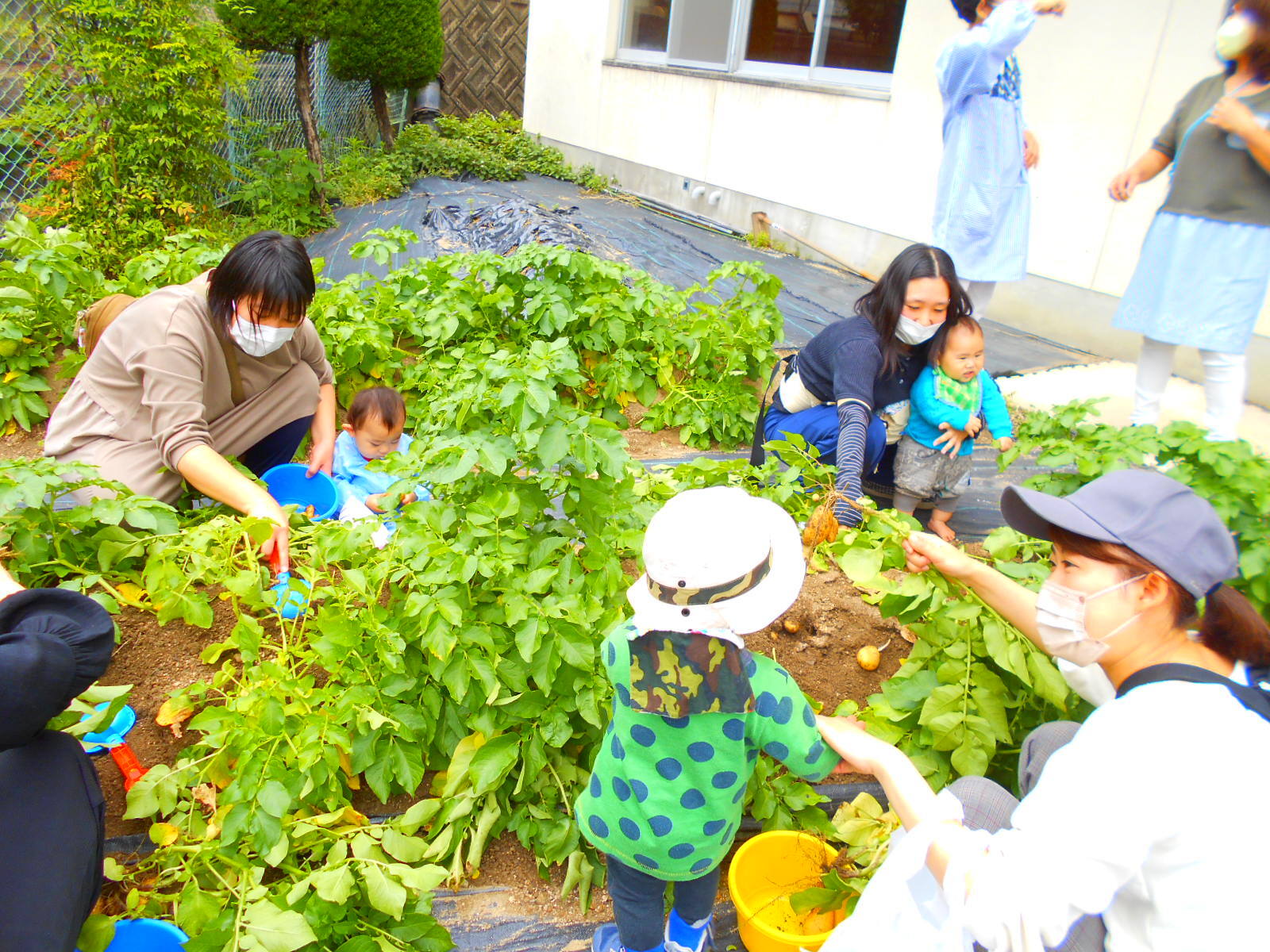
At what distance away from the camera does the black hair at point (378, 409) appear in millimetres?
3109

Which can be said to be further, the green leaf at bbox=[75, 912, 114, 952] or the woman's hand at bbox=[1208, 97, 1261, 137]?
the woman's hand at bbox=[1208, 97, 1261, 137]

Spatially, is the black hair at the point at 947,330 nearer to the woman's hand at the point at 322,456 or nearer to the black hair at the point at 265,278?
the black hair at the point at 265,278

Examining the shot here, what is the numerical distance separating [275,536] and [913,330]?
6.81ft

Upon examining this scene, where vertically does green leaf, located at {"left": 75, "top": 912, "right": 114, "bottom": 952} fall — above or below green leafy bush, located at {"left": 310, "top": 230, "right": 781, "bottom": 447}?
below

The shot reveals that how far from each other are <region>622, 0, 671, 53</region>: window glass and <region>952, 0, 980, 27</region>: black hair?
19.4 ft

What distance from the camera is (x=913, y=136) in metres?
5.87

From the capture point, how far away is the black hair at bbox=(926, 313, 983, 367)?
298 cm

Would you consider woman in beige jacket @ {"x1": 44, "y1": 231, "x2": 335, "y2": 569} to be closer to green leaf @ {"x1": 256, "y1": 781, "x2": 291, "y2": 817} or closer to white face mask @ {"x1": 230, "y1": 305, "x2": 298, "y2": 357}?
white face mask @ {"x1": 230, "y1": 305, "x2": 298, "y2": 357}

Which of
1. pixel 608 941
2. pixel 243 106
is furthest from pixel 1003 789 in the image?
pixel 243 106

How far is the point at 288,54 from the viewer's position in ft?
27.2

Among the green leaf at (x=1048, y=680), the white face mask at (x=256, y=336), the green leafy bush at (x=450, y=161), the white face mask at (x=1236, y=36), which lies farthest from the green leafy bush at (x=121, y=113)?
the green leaf at (x=1048, y=680)

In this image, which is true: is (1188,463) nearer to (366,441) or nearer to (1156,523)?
(1156,523)

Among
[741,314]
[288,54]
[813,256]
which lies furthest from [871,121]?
[288,54]

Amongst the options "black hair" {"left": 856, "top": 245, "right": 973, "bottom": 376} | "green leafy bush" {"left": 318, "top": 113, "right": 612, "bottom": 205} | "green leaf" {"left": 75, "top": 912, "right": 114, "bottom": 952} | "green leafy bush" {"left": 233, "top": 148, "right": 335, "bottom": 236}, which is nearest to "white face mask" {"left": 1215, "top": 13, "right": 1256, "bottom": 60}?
"black hair" {"left": 856, "top": 245, "right": 973, "bottom": 376}
